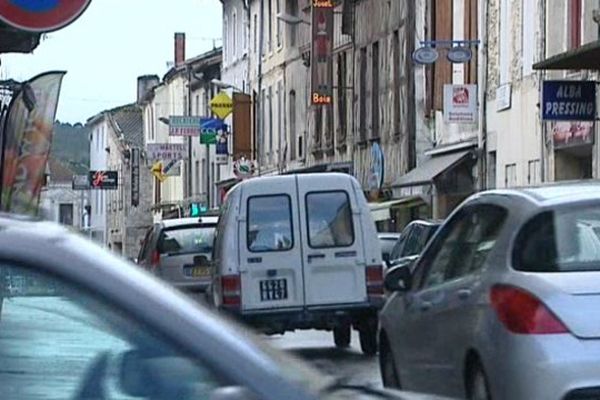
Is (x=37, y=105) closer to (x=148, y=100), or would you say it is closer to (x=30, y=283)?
(x=30, y=283)

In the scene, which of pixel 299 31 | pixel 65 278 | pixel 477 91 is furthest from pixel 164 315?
pixel 299 31

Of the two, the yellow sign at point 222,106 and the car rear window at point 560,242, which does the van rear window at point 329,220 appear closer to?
the car rear window at point 560,242

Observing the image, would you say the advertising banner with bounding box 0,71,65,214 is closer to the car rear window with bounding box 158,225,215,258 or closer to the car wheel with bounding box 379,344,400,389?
the car wheel with bounding box 379,344,400,389

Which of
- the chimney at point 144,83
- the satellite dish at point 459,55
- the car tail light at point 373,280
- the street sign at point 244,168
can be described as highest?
the chimney at point 144,83

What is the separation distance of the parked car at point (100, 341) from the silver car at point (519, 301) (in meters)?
4.22

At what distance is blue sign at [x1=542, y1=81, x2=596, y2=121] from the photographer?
24906 millimetres

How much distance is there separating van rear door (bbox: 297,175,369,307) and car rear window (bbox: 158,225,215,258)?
198 inches

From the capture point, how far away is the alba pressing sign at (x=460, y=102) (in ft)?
104

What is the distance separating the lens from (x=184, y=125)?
5566 centimetres

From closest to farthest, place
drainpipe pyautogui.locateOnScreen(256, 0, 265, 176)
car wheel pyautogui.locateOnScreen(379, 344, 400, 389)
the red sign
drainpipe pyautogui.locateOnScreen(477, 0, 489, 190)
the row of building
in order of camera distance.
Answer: car wheel pyautogui.locateOnScreen(379, 344, 400, 389), the red sign, the row of building, drainpipe pyautogui.locateOnScreen(477, 0, 489, 190), drainpipe pyautogui.locateOnScreen(256, 0, 265, 176)

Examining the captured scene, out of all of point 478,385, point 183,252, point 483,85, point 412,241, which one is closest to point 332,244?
point 412,241

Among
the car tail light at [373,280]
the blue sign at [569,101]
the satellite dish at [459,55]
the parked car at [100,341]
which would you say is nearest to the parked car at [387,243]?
the blue sign at [569,101]

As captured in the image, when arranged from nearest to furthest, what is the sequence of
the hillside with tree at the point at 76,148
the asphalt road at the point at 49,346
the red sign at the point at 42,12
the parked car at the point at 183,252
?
the asphalt road at the point at 49,346
the red sign at the point at 42,12
the parked car at the point at 183,252
the hillside with tree at the point at 76,148

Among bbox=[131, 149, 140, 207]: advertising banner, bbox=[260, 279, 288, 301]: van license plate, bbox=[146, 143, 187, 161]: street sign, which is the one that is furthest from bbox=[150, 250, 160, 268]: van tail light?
bbox=[131, 149, 140, 207]: advertising banner
